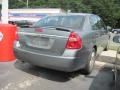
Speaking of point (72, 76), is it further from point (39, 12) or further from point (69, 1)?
point (69, 1)

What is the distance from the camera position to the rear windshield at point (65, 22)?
5755mm

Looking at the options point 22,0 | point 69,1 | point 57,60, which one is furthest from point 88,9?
point 57,60

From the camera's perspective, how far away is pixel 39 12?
3675 centimetres

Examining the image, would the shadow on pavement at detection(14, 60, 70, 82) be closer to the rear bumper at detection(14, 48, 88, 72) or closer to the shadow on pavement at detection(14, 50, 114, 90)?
the shadow on pavement at detection(14, 50, 114, 90)

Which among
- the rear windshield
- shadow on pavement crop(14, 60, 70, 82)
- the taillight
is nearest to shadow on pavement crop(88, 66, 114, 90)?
shadow on pavement crop(14, 60, 70, 82)

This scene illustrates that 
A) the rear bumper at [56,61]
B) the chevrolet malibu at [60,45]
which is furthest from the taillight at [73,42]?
the rear bumper at [56,61]

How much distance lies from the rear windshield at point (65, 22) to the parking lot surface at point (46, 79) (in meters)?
1.26

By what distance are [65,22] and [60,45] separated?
1.16m

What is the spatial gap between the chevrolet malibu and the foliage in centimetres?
5083

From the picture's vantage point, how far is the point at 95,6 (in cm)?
5856

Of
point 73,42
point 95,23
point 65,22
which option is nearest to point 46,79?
point 73,42

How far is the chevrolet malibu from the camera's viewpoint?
16.2 feet

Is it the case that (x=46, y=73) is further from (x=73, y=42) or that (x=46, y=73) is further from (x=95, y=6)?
(x=95, y=6)

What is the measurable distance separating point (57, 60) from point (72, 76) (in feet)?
3.62
